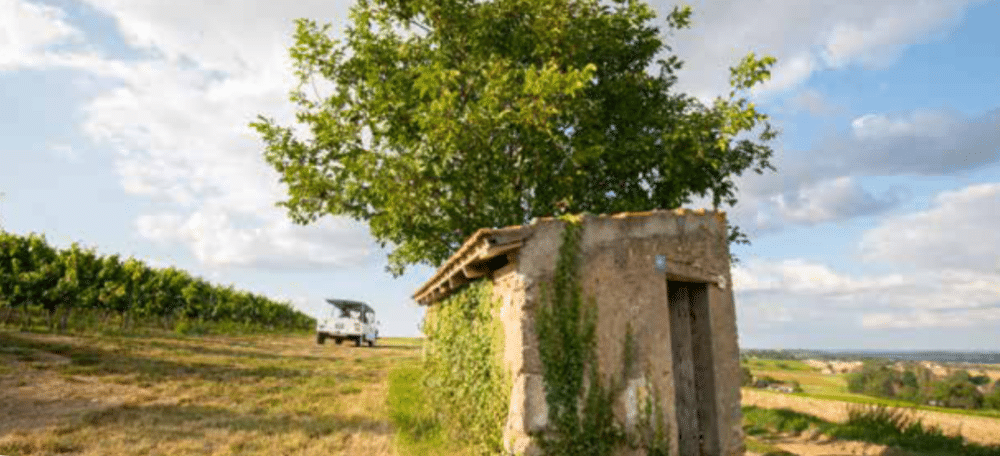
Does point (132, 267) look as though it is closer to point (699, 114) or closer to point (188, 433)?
point (188, 433)

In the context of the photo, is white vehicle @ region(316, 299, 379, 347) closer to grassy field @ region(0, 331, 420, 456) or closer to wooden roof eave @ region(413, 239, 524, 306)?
grassy field @ region(0, 331, 420, 456)

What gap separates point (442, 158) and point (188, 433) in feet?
21.7

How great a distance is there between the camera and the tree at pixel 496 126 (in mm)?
12453

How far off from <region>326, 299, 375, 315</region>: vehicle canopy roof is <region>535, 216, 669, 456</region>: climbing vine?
29.0 m

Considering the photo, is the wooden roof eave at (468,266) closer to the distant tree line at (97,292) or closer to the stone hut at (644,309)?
the stone hut at (644,309)

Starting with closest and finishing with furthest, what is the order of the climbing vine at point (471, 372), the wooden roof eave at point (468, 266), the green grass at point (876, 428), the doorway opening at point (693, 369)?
the wooden roof eave at point (468, 266) < the climbing vine at point (471, 372) < the doorway opening at point (693, 369) < the green grass at point (876, 428)

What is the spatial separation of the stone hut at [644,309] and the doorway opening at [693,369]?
1 centimetres

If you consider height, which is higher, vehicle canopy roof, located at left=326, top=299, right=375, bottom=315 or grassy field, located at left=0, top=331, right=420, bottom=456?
vehicle canopy roof, located at left=326, top=299, right=375, bottom=315

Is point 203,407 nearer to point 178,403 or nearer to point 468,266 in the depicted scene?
point 178,403

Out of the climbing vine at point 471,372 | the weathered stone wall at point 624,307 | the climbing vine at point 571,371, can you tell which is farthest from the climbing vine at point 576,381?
the climbing vine at point 471,372

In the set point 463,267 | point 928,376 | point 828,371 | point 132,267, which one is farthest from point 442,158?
point 828,371

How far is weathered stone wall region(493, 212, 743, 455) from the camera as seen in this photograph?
25.3 ft

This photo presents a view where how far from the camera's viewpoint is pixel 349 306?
36.1 m

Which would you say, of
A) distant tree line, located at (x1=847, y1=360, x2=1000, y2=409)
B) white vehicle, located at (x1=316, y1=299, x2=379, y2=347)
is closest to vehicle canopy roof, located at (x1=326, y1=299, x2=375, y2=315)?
white vehicle, located at (x1=316, y1=299, x2=379, y2=347)
